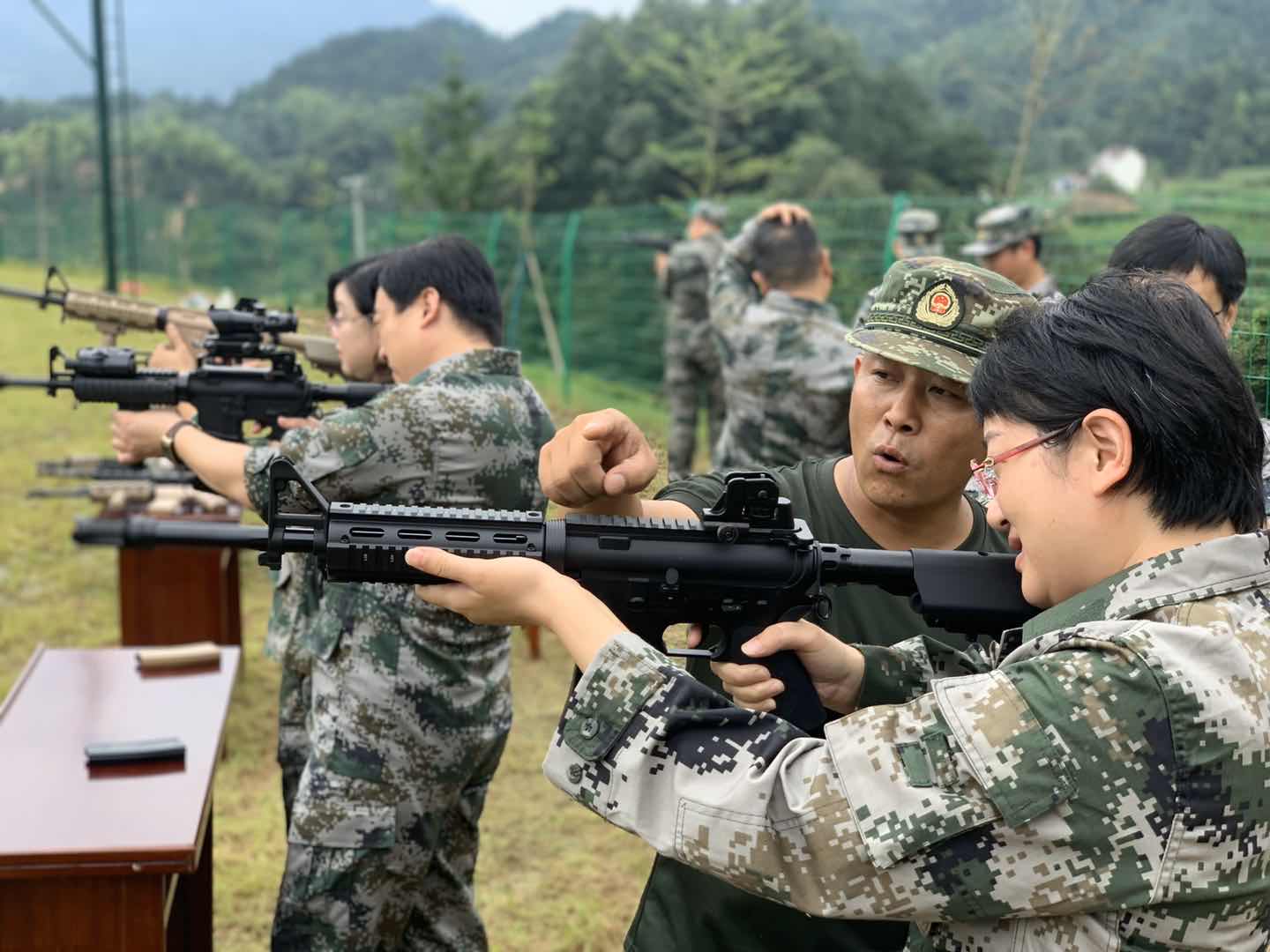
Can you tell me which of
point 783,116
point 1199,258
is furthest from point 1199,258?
point 783,116

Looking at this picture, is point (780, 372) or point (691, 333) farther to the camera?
point (691, 333)

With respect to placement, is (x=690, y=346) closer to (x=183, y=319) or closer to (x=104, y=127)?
(x=183, y=319)

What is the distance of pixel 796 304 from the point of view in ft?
17.0

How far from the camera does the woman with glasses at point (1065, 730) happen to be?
1.22 m

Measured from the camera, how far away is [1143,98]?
27.4m

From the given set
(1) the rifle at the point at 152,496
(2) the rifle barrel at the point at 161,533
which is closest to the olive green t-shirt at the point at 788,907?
(2) the rifle barrel at the point at 161,533

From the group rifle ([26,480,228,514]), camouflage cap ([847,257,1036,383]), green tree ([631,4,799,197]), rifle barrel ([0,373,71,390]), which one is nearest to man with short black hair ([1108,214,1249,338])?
camouflage cap ([847,257,1036,383])

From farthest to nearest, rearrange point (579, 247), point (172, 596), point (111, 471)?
point (579, 247), point (111, 471), point (172, 596)

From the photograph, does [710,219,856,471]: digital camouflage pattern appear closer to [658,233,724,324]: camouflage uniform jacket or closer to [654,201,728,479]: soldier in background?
[654,201,728,479]: soldier in background

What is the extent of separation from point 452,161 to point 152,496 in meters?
22.4

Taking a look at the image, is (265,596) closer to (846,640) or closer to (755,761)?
(846,640)

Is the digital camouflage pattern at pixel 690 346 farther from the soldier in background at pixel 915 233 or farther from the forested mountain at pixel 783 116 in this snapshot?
the forested mountain at pixel 783 116

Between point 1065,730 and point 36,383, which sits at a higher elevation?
point 1065,730

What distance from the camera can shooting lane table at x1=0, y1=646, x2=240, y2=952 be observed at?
2.82 metres
